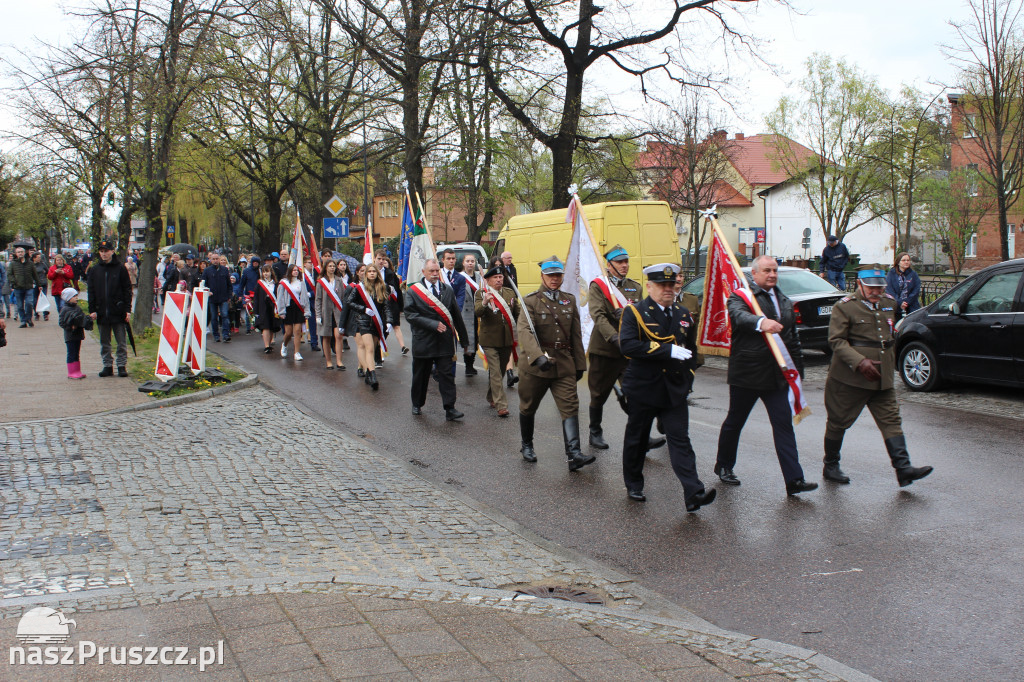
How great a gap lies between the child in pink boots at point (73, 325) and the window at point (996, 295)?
11647 mm

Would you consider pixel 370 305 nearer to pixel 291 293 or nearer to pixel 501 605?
pixel 291 293

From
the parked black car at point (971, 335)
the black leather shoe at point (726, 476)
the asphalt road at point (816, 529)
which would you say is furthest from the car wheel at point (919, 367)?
the black leather shoe at point (726, 476)

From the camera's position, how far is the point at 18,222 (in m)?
51.1

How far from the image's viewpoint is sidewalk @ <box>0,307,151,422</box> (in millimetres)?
10250

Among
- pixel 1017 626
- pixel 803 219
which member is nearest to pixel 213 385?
pixel 1017 626

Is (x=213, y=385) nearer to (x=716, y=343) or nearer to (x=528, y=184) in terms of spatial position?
(x=716, y=343)

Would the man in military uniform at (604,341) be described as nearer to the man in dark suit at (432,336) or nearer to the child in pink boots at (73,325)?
the man in dark suit at (432,336)

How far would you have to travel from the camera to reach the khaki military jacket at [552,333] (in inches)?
313

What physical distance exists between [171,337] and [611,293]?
6.60 metres

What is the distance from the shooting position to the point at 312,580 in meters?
4.76

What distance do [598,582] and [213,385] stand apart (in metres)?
8.37

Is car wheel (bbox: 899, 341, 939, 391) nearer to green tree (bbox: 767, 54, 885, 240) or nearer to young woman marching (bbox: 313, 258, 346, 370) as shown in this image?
young woman marching (bbox: 313, 258, 346, 370)

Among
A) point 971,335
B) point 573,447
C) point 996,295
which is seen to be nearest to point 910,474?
point 573,447

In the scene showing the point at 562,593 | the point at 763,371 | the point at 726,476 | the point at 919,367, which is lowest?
the point at 562,593
